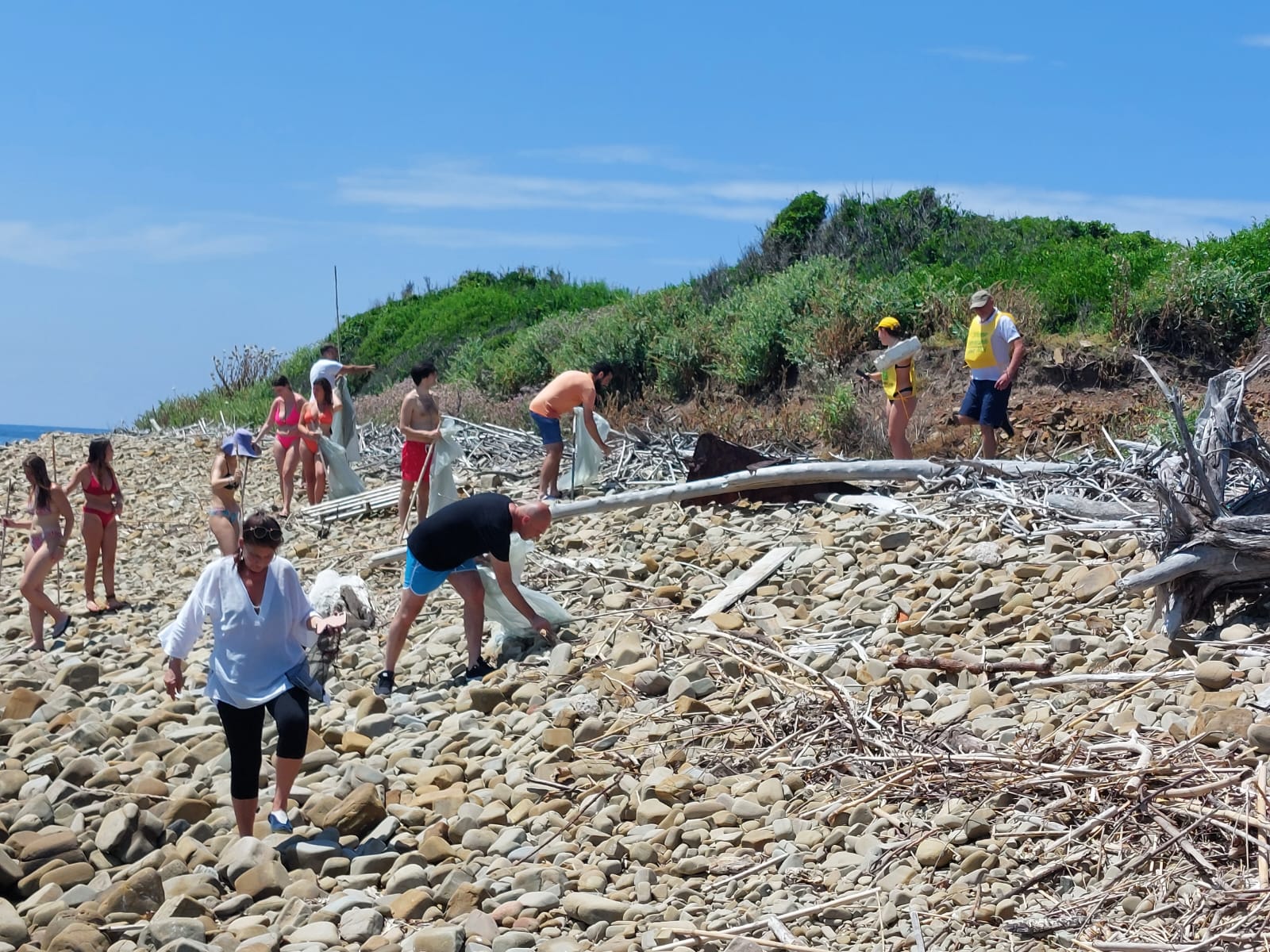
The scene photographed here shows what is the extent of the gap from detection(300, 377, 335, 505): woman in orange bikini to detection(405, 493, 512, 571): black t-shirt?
6021mm

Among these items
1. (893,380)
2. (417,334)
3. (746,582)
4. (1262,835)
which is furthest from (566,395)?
(417,334)

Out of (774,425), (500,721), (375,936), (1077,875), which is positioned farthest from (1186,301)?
(375,936)

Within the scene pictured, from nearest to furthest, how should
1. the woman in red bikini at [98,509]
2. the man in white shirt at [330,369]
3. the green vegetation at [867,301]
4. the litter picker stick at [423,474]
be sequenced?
the woman in red bikini at [98,509] < the litter picker stick at [423,474] < the man in white shirt at [330,369] < the green vegetation at [867,301]

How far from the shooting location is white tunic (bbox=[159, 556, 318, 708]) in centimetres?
520

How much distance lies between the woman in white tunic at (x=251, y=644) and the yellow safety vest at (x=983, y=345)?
6.99 m

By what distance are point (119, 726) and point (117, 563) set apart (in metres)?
6.41

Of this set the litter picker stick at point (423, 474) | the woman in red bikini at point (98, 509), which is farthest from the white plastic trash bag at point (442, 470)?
the woman in red bikini at point (98, 509)

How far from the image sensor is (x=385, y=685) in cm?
757

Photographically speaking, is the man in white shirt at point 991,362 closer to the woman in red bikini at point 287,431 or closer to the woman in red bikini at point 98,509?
the woman in red bikini at point 287,431

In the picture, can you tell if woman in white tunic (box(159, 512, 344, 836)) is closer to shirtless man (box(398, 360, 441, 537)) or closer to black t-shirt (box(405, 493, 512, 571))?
black t-shirt (box(405, 493, 512, 571))

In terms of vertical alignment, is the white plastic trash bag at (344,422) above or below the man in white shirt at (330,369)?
below

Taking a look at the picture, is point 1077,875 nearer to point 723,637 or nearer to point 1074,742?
point 1074,742

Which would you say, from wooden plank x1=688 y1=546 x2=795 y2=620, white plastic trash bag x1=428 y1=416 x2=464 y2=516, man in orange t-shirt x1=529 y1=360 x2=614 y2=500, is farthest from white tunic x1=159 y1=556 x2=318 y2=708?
man in orange t-shirt x1=529 y1=360 x2=614 y2=500

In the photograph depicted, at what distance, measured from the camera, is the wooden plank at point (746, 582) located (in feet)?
26.1
